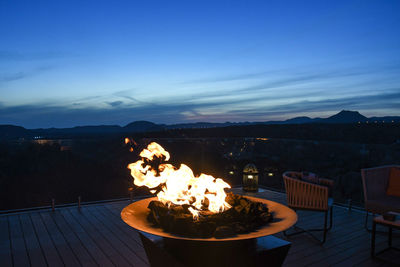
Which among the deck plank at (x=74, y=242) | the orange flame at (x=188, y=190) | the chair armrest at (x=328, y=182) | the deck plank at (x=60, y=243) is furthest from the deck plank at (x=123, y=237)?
the chair armrest at (x=328, y=182)

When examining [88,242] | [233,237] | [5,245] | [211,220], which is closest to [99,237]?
[88,242]

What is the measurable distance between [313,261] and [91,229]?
2754 millimetres

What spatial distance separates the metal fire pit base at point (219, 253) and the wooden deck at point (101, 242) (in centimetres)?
86

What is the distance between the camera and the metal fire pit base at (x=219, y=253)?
5.72ft

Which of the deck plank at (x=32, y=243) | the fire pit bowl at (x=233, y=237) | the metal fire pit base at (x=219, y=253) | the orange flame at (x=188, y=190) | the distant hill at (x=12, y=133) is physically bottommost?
the deck plank at (x=32, y=243)

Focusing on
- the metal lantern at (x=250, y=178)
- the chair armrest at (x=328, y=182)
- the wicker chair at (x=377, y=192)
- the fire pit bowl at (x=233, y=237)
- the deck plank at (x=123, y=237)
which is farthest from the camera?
the metal lantern at (x=250, y=178)

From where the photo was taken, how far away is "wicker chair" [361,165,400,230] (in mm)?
3347

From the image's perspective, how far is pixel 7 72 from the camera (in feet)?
25.1

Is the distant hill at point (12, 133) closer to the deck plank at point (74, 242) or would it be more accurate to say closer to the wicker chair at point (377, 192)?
the deck plank at point (74, 242)

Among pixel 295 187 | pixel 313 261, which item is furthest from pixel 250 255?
pixel 295 187

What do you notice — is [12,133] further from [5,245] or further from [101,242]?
[101,242]

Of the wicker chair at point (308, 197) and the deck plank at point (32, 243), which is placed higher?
the wicker chair at point (308, 197)

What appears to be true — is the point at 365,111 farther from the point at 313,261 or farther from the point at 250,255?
the point at 250,255

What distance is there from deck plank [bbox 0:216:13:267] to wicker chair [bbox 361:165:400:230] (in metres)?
4.17
